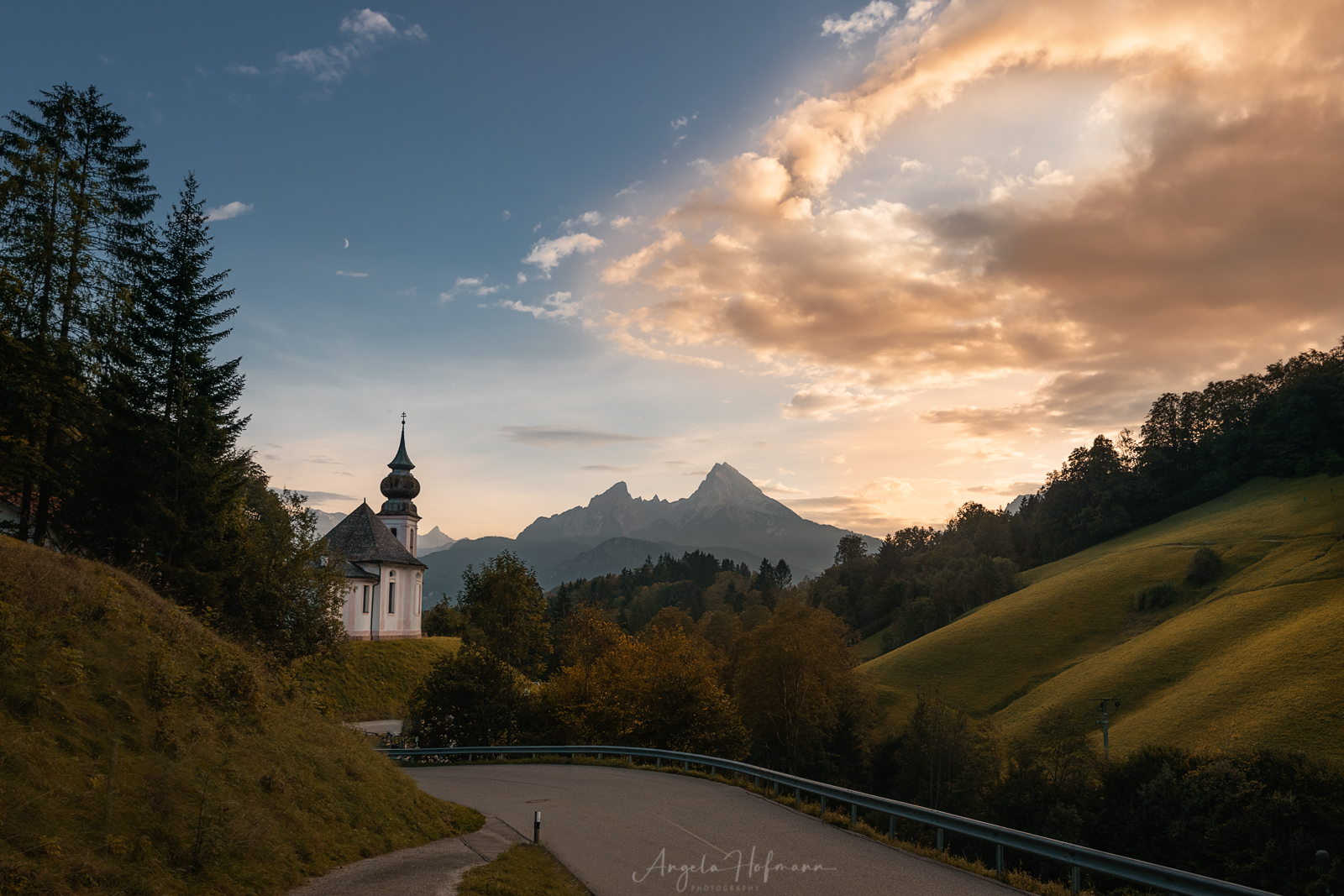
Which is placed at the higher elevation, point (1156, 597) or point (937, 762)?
point (1156, 597)

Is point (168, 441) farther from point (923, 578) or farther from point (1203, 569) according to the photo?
point (923, 578)

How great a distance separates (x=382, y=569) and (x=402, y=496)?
37.4ft

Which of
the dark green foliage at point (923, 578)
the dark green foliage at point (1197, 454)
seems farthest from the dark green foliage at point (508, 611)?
the dark green foliage at point (1197, 454)

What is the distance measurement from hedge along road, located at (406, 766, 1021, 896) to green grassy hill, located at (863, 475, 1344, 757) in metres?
40.0

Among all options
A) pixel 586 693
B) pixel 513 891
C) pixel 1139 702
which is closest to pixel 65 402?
pixel 513 891

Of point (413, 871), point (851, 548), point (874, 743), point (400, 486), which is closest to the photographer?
point (413, 871)

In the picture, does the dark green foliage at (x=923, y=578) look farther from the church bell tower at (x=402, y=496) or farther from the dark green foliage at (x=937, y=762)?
the church bell tower at (x=402, y=496)

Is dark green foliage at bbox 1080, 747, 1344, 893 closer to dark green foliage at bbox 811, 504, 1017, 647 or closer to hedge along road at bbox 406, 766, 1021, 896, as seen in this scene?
hedge along road at bbox 406, 766, 1021, 896

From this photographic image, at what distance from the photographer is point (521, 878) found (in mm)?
12820

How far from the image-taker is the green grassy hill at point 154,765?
384 inches

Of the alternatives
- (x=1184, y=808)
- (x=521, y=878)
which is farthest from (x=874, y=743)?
(x=521, y=878)

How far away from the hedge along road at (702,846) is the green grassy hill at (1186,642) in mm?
40029

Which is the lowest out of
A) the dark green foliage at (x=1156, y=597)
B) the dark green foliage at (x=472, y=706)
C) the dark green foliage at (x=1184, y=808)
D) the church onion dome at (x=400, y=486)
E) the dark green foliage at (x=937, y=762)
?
the dark green foliage at (x=937, y=762)

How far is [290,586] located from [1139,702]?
204 feet
